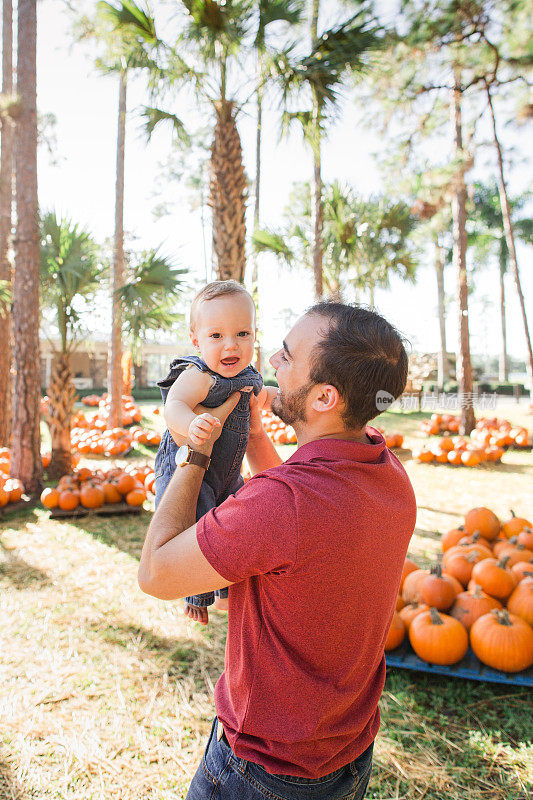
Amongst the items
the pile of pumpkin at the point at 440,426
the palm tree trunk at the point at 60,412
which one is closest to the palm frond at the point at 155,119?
the palm tree trunk at the point at 60,412

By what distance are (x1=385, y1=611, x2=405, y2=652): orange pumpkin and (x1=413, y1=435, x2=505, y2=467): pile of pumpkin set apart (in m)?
7.10

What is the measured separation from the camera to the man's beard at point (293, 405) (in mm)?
1251

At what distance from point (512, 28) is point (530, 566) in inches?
308

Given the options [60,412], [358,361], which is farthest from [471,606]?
[60,412]

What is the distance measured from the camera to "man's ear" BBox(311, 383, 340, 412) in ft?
3.92

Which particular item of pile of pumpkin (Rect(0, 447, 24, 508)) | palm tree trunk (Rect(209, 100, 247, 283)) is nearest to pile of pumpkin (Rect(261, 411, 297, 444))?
pile of pumpkin (Rect(0, 447, 24, 508))

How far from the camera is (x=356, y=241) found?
1422 cm

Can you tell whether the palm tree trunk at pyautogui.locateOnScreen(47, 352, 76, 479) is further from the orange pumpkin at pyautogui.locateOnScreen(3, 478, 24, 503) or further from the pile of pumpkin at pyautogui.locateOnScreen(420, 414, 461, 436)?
the pile of pumpkin at pyautogui.locateOnScreen(420, 414, 461, 436)

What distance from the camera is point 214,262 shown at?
18.0 ft

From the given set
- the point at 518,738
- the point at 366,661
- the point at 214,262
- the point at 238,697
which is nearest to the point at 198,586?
the point at 238,697

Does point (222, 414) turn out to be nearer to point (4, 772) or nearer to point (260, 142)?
point (4, 772)

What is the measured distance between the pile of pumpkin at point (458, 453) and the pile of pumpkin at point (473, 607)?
567 centimetres

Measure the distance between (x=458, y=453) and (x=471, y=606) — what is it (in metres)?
6.96

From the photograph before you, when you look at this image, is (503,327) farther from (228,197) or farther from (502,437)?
(228,197)
